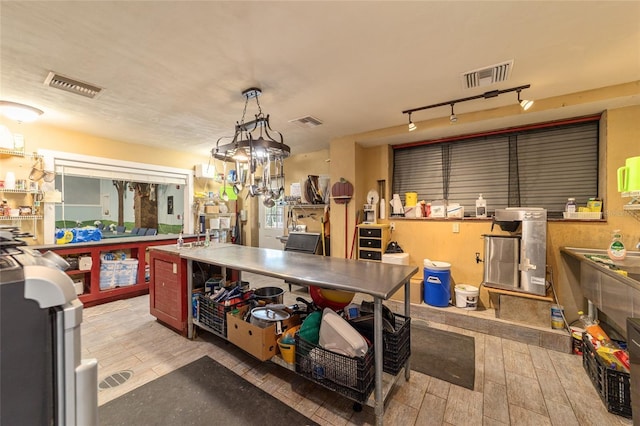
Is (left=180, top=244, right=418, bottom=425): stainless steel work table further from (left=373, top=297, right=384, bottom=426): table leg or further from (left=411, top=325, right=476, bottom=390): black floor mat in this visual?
(left=411, top=325, right=476, bottom=390): black floor mat

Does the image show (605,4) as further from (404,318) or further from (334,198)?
(334,198)

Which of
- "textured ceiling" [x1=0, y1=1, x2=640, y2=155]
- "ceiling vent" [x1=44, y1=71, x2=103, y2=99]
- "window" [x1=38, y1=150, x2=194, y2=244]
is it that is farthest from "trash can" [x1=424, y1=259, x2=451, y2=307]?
"window" [x1=38, y1=150, x2=194, y2=244]

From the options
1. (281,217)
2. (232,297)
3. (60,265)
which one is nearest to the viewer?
(60,265)

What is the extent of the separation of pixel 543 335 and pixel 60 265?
12.8 ft

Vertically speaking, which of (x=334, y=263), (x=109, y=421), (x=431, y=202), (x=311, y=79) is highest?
(x=311, y=79)

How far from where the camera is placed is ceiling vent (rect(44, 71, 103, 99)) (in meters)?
2.43

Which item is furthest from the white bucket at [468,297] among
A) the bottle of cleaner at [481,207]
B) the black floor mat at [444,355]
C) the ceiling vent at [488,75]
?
the ceiling vent at [488,75]

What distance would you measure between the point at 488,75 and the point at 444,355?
274 cm

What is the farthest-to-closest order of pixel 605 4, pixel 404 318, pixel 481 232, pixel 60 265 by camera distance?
pixel 481 232 < pixel 404 318 < pixel 605 4 < pixel 60 265

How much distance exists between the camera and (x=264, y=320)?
219 cm

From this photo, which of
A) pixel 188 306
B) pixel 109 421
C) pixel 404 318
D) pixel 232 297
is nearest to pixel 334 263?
pixel 404 318

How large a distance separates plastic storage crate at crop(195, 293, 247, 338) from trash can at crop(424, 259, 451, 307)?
2411 mm

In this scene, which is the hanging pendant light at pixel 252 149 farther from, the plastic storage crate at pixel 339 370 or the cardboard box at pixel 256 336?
the plastic storage crate at pixel 339 370

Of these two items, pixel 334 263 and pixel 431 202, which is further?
pixel 431 202
